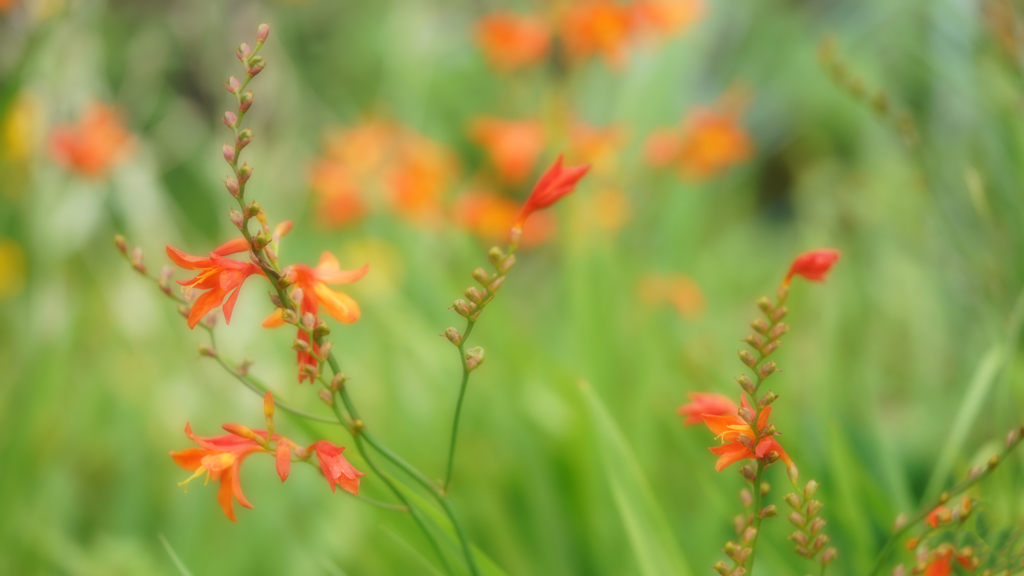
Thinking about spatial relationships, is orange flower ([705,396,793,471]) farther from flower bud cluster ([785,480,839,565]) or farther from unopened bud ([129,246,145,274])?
unopened bud ([129,246,145,274])

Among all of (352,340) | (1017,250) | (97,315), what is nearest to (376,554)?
(1017,250)

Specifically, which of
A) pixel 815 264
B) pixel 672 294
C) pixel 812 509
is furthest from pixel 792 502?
pixel 672 294

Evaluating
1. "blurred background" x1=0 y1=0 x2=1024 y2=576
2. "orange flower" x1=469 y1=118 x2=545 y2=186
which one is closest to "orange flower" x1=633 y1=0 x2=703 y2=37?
"blurred background" x1=0 y1=0 x2=1024 y2=576

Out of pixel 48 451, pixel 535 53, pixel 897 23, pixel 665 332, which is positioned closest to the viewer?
pixel 665 332

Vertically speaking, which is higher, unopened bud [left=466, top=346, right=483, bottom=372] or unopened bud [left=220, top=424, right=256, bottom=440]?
unopened bud [left=466, top=346, right=483, bottom=372]

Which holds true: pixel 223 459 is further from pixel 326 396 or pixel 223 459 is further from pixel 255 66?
pixel 255 66

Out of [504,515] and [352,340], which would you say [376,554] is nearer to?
[504,515]
